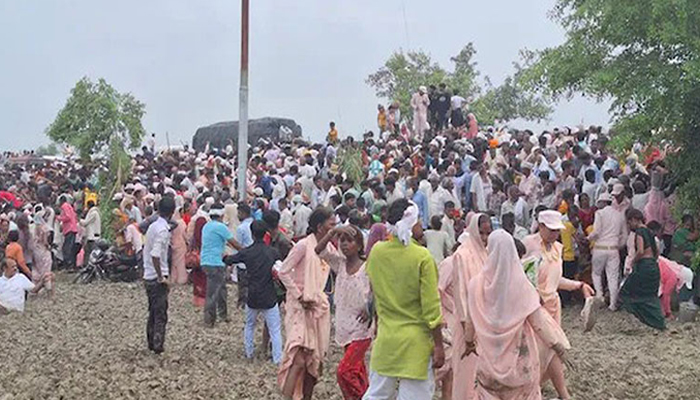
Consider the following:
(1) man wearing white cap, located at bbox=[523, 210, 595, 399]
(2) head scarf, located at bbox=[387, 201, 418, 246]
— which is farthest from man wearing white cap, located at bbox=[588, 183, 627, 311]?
(2) head scarf, located at bbox=[387, 201, 418, 246]

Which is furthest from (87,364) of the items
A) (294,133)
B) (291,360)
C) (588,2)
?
(294,133)

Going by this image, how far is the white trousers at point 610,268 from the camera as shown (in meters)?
14.4

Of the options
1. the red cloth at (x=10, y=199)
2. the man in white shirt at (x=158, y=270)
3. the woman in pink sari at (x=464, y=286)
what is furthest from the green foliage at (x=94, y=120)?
the woman in pink sari at (x=464, y=286)

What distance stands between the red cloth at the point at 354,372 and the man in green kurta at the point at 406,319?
1305 mm

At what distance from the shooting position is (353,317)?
8281 millimetres

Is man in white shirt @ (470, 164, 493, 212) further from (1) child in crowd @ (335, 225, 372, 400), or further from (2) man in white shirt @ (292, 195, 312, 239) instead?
(1) child in crowd @ (335, 225, 372, 400)

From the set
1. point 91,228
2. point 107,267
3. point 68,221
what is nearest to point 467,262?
point 107,267

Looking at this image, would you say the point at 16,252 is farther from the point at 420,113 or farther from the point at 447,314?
the point at 420,113

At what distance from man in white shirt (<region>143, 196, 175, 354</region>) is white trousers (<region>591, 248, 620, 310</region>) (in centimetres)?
648

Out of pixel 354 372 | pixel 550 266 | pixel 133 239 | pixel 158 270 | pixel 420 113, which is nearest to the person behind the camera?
pixel 354 372

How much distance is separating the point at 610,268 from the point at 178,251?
7.68 metres

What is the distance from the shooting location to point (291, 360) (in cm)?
881

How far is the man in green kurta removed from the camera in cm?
661

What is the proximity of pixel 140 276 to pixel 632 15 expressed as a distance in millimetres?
10401
